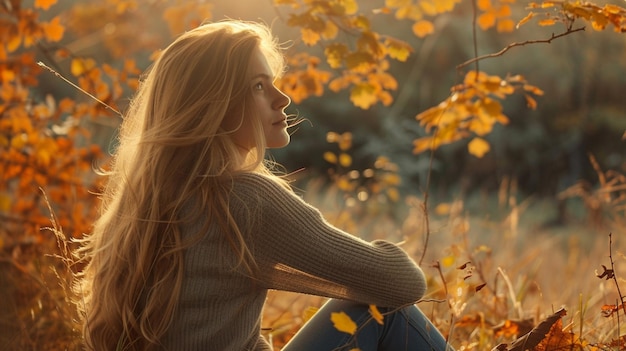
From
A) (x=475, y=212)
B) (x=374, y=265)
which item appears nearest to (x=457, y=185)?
(x=475, y=212)

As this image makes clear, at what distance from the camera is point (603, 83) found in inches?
428

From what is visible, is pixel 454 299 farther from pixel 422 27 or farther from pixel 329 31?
pixel 422 27

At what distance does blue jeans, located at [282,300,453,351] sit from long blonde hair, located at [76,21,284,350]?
0.29 m

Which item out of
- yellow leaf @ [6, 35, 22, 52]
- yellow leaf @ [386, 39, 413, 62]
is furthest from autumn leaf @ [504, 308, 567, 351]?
yellow leaf @ [6, 35, 22, 52]

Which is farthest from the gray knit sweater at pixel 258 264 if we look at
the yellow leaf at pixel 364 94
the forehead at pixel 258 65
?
the yellow leaf at pixel 364 94

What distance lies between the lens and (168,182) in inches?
69.6

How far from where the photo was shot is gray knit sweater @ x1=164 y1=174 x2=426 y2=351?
171 cm

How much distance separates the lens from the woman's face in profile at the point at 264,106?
1863 millimetres

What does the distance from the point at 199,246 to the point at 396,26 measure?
10200 mm

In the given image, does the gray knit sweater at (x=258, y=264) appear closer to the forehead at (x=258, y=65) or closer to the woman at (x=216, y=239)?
the woman at (x=216, y=239)

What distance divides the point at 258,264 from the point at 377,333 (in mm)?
355

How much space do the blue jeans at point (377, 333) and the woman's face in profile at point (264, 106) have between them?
453mm

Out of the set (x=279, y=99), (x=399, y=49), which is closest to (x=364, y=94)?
(x=399, y=49)

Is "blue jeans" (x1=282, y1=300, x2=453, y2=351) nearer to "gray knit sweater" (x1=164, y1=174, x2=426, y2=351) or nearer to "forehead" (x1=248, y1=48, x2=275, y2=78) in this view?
"gray knit sweater" (x1=164, y1=174, x2=426, y2=351)
